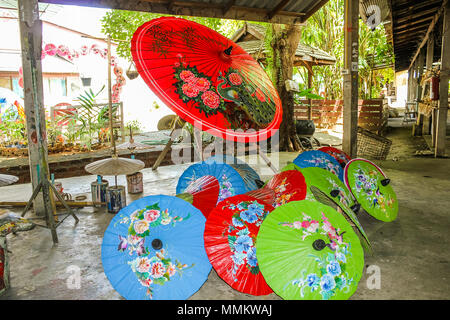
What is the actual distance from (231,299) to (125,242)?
735 mm

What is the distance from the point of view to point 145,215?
2145 millimetres

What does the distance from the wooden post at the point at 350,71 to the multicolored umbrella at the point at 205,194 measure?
270 centimetres

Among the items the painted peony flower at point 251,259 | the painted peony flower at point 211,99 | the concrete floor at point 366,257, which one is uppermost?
the painted peony flower at point 211,99

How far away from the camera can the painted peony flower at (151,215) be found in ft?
6.99

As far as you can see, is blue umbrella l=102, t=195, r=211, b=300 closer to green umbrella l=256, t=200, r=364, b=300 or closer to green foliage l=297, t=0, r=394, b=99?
green umbrella l=256, t=200, r=364, b=300

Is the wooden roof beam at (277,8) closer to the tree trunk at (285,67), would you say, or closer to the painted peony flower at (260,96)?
the painted peony flower at (260,96)

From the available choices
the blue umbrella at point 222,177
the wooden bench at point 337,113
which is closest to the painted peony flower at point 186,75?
the blue umbrella at point 222,177

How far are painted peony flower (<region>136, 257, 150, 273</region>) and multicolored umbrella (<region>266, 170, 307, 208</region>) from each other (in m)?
1.06

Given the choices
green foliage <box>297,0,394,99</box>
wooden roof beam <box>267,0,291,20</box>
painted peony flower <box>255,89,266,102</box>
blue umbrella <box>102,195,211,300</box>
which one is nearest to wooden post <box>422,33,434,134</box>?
green foliage <box>297,0,394,99</box>

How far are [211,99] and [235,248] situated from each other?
1307mm

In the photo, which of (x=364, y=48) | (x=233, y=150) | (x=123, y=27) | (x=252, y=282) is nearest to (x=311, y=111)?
(x=364, y=48)

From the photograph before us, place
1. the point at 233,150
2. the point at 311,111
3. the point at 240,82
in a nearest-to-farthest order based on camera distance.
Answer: the point at 240,82, the point at 233,150, the point at 311,111

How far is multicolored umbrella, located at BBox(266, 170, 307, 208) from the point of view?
2.60 metres

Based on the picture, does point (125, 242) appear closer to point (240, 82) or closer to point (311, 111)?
point (240, 82)
